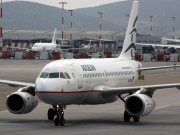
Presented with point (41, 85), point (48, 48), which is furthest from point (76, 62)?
point (48, 48)

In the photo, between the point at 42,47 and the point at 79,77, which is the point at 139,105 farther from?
the point at 42,47

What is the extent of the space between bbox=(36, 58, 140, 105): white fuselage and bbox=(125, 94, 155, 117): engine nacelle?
195cm

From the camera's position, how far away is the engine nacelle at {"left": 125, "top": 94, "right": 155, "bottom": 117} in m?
30.4

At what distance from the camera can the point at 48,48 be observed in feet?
510

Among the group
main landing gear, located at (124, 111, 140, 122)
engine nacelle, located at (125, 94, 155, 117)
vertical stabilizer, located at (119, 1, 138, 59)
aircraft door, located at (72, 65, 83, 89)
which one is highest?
vertical stabilizer, located at (119, 1, 138, 59)

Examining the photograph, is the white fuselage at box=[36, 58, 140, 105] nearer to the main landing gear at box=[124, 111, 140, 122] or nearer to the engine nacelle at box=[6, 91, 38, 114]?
the main landing gear at box=[124, 111, 140, 122]

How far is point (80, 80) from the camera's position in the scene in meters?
31.0

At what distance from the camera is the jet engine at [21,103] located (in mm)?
31344

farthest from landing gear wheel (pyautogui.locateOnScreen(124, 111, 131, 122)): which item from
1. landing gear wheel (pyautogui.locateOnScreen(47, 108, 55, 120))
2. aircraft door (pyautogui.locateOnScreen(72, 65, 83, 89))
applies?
landing gear wheel (pyautogui.locateOnScreen(47, 108, 55, 120))

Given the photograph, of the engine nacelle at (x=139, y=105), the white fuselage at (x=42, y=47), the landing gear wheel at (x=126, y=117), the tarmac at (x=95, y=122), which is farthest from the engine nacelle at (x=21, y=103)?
the white fuselage at (x=42, y=47)

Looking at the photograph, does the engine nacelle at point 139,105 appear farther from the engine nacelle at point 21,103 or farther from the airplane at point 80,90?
the engine nacelle at point 21,103

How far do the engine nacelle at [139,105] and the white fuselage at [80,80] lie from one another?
1946mm

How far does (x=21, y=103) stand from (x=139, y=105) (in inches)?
215

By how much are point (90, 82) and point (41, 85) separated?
3331 millimetres
